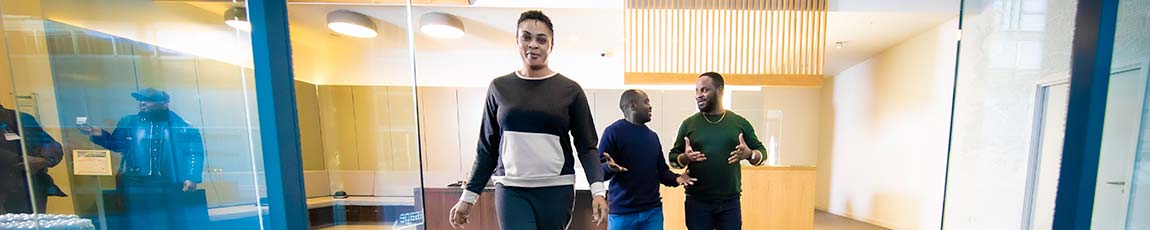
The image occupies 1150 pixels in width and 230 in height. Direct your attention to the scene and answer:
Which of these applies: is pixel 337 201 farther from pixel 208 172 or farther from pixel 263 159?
pixel 263 159

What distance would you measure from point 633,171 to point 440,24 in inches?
82.6

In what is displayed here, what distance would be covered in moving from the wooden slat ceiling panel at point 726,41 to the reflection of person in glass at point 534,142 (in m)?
1.65

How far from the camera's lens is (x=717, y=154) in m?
1.61

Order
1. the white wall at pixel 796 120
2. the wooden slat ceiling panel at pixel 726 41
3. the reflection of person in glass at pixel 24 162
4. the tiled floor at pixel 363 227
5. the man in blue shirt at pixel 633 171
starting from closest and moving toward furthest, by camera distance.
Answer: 1. the reflection of person in glass at pixel 24 162
2. the tiled floor at pixel 363 227
3. the man in blue shirt at pixel 633 171
4. the wooden slat ceiling panel at pixel 726 41
5. the white wall at pixel 796 120

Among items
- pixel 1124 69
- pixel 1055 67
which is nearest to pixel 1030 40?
pixel 1055 67

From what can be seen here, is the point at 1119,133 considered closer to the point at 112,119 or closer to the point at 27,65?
the point at 112,119

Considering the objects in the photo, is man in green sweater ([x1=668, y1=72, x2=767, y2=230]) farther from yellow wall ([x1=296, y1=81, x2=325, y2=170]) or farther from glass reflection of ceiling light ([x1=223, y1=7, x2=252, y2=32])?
glass reflection of ceiling light ([x1=223, y1=7, x2=252, y2=32])

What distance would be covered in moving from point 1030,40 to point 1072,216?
2.48 ft

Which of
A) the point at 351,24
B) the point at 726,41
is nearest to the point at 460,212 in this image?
the point at 351,24

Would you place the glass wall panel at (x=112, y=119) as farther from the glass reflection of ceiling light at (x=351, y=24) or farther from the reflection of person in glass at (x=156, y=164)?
the glass reflection of ceiling light at (x=351, y=24)

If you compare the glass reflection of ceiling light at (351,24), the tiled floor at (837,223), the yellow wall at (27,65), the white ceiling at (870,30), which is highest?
the white ceiling at (870,30)

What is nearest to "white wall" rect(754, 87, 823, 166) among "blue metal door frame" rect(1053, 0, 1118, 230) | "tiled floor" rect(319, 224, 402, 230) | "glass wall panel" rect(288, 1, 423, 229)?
"blue metal door frame" rect(1053, 0, 1118, 230)

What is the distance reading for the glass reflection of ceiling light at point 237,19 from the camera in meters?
0.63

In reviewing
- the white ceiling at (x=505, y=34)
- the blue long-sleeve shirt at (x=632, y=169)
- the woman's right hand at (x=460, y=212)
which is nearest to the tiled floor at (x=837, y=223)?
the white ceiling at (x=505, y=34)
